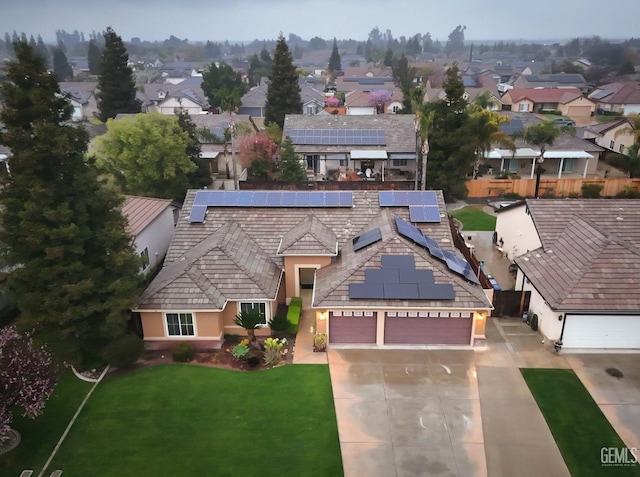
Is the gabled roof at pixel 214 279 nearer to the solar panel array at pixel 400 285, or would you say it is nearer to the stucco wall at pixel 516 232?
the solar panel array at pixel 400 285

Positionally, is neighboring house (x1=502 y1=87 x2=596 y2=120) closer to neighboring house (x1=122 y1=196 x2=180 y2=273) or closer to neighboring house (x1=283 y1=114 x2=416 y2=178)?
neighboring house (x1=283 y1=114 x2=416 y2=178)

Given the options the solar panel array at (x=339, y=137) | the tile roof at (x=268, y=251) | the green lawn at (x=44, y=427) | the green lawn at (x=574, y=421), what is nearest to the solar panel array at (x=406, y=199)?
the tile roof at (x=268, y=251)

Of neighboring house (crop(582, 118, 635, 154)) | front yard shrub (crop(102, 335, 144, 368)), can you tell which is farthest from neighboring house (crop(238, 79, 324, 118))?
front yard shrub (crop(102, 335, 144, 368))

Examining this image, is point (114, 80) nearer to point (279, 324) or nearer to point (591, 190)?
point (279, 324)

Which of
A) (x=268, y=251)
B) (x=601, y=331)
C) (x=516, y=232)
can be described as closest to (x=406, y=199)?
(x=516, y=232)

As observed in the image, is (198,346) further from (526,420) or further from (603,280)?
(603,280)
